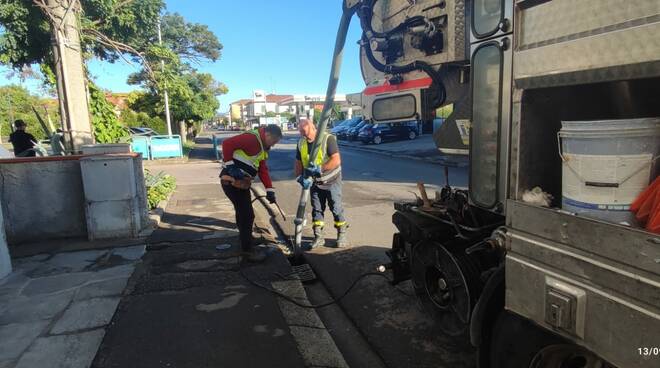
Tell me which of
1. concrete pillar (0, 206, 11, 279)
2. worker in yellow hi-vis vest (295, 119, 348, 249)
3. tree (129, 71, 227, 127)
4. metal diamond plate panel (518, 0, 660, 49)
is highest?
tree (129, 71, 227, 127)

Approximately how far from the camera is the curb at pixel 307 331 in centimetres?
310

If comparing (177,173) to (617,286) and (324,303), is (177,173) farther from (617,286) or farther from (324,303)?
(617,286)

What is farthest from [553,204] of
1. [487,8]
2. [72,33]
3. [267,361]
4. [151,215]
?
[72,33]

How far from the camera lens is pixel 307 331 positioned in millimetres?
3492

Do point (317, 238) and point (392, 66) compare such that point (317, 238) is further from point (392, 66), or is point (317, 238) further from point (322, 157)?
point (392, 66)

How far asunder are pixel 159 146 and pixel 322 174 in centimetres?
1726

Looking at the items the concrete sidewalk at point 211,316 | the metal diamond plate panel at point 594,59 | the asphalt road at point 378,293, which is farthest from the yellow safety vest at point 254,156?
the metal diamond plate panel at point 594,59

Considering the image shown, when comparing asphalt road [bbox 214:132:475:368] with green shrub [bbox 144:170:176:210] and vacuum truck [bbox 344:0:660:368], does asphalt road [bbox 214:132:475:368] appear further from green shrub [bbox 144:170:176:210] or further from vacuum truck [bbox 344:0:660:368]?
green shrub [bbox 144:170:176:210]

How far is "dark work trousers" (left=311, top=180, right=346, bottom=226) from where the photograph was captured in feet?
18.7

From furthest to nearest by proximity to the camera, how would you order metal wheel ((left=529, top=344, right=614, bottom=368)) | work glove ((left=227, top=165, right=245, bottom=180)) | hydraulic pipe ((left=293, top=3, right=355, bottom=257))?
work glove ((left=227, top=165, right=245, bottom=180)) → hydraulic pipe ((left=293, top=3, right=355, bottom=257)) → metal wheel ((left=529, top=344, right=614, bottom=368))

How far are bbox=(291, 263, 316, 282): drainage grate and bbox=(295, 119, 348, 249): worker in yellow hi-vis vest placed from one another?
0.68 metres

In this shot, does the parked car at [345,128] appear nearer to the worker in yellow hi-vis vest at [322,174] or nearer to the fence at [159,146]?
the fence at [159,146]

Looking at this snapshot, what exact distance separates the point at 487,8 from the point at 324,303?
9.52ft

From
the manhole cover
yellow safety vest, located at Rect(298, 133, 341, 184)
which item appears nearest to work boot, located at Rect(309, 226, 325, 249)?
yellow safety vest, located at Rect(298, 133, 341, 184)
